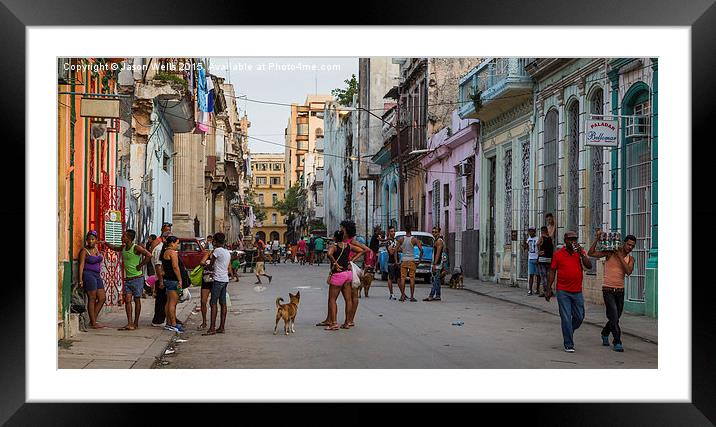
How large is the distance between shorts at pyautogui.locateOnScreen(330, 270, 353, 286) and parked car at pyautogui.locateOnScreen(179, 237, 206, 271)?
460 inches

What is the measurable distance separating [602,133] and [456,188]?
16006 mm

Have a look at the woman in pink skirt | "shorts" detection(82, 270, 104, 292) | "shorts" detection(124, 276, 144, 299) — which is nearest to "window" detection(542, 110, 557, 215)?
the woman in pink skirt

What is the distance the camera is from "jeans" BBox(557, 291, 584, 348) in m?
12.4

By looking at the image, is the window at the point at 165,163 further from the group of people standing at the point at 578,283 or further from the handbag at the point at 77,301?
the group of people standing at the point at 578,283

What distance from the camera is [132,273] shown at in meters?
14.8

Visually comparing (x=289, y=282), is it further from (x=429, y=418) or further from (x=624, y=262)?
(x=429, y=418)

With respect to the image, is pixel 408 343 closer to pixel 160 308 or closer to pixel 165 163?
pixel 160 308

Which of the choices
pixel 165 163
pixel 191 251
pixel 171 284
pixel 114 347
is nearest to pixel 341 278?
pixel 171 284

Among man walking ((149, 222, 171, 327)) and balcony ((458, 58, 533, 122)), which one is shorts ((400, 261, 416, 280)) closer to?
man walking ((149, 222, 171, 327))

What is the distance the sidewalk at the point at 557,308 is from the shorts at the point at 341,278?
12.9ft

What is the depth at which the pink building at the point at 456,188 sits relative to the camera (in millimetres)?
30328

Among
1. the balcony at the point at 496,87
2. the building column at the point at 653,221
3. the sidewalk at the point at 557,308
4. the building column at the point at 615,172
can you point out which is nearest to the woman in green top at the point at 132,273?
the sidewalk at the point at 557,308
